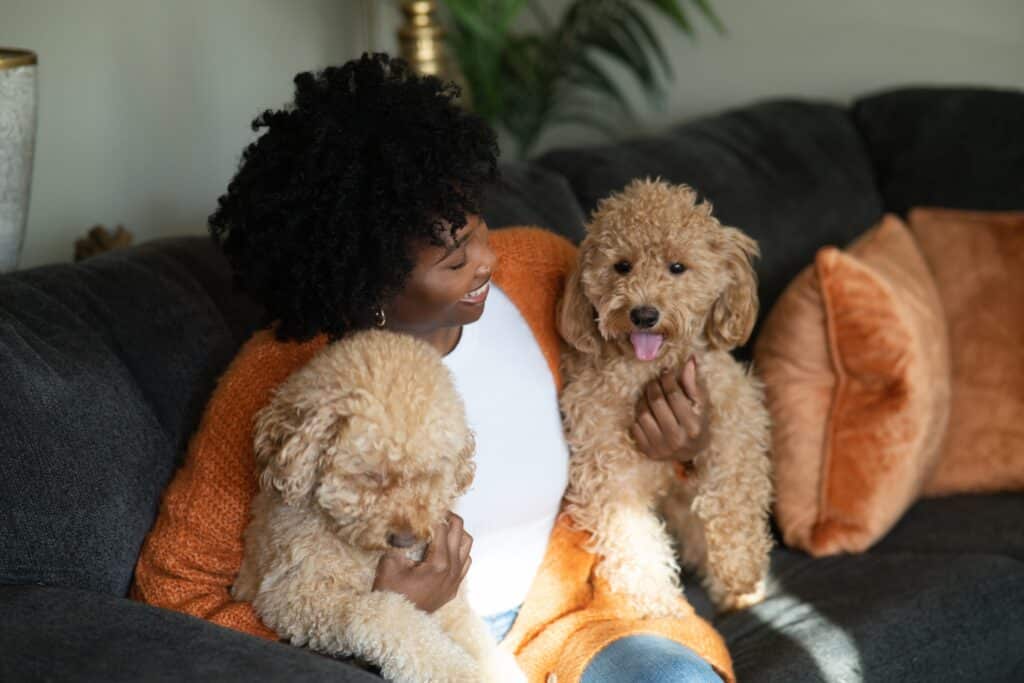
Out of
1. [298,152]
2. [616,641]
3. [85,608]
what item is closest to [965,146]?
[616,641]

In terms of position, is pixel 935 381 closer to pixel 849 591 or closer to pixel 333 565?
pixel 849 591

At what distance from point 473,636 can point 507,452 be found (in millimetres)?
317

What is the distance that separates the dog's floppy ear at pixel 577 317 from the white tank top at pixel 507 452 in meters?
0.07

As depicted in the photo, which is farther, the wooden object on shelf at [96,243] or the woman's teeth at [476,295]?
the wooden object on shelf at [96,243]

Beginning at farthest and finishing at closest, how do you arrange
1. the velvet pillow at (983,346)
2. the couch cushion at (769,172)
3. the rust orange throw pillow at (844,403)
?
the couch cushion at (769,172) < the velvet pillow at (983,346) < the rust orange throw pillow at (844,403)

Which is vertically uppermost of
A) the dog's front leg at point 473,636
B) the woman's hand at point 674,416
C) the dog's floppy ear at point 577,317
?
the dog's floppy ear at point 577,317

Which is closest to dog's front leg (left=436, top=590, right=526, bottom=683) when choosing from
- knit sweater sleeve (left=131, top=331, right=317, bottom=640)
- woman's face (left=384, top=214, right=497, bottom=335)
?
knit sweater sleeve (left=131, top=331, right=317, bottom=640)

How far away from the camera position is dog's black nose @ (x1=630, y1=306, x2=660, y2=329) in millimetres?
1759

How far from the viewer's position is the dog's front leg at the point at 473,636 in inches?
60.9

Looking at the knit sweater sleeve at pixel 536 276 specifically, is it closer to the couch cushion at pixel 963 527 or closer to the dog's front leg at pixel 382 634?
the dog's front leg at pixel 382 634

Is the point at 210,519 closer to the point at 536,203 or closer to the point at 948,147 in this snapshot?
the point at 536,203

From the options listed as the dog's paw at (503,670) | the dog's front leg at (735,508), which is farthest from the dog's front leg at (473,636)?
the dog's front leg at (735,508)

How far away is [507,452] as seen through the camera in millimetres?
1774

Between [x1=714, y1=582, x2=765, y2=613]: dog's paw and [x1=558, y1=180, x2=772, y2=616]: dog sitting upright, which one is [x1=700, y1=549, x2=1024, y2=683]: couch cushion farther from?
[x1=558, y1=180, x2=772, y2=616]: dog sitting upright
